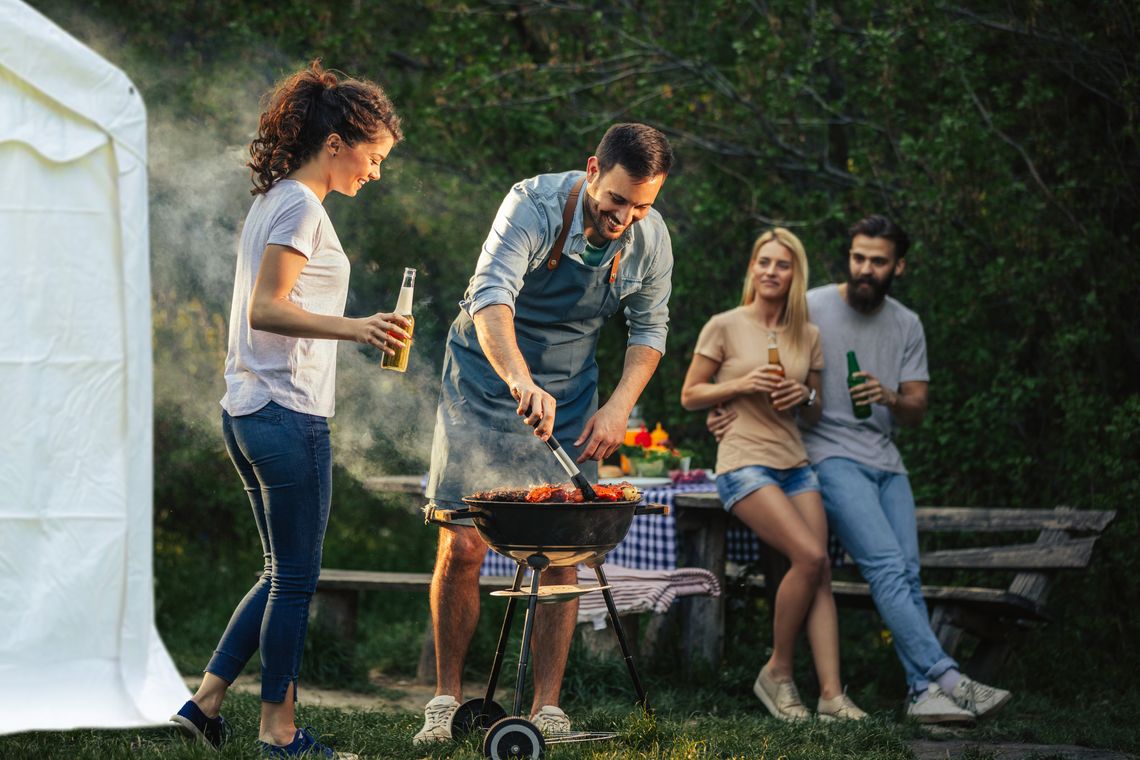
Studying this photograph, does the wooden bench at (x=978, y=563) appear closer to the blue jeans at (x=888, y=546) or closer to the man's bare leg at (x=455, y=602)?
the blue jeans at (x=888, y=546)

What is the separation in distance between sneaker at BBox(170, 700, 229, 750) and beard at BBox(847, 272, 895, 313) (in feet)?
9.92

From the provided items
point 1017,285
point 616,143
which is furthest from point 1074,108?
point 616,143

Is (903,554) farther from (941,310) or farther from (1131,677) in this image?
(941,310)

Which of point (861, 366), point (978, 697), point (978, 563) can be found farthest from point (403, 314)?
point (978, 563)

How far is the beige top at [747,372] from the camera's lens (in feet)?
16.6

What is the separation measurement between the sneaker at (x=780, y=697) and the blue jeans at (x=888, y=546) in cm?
41

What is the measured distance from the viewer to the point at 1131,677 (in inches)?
214

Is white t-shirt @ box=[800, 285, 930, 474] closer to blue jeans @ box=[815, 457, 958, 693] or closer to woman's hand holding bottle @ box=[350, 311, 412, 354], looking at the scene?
blue jeans @ box=[815, 457, 958, 693]

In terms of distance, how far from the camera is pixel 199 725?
3.55 meters

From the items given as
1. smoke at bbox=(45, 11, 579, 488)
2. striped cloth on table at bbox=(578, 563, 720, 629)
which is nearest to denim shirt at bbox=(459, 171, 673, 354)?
striped cloth on table at bbox=(578, 563, 720, 629)

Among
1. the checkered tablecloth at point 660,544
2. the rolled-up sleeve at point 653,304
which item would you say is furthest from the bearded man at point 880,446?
the rolled-up sleeve at point 653,304

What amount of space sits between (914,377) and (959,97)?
5.51 feet

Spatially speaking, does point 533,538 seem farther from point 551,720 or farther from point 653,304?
point 653,304

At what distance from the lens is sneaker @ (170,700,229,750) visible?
3529 mm
